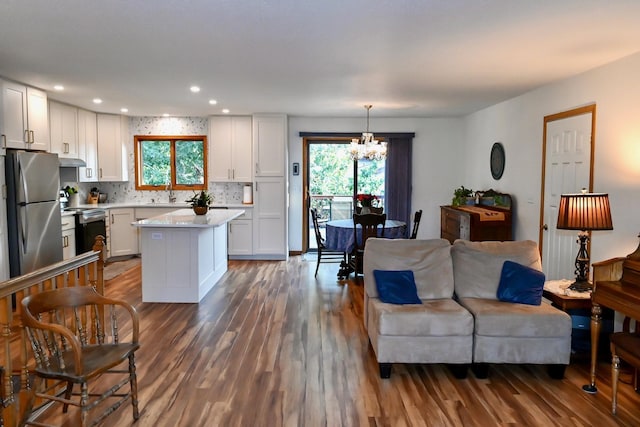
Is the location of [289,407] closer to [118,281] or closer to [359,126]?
[118,281]

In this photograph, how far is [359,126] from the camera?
8.05m

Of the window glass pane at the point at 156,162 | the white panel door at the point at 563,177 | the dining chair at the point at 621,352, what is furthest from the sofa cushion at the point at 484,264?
the window glass pane at the point at 156,162

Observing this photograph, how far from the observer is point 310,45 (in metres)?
3.60

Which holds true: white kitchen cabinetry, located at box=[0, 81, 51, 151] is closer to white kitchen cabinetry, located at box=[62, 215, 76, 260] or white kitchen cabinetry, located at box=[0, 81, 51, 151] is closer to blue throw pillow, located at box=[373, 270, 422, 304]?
white kitchen cabinetry, located at box=[62, 215, 76, 260]

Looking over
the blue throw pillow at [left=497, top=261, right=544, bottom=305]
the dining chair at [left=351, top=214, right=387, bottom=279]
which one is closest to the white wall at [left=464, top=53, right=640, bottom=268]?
the blue throw pillow at [left=497, top=261, right=544, bottom=305]

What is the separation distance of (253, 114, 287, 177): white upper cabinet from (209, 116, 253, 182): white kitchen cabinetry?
20 cm

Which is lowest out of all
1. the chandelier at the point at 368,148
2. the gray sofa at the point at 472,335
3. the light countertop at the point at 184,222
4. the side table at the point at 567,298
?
the gray sofa at the point at 472,335

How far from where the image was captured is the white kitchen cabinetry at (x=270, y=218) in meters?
7.74

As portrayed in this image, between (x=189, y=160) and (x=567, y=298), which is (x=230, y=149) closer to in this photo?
(x=189, y=160)

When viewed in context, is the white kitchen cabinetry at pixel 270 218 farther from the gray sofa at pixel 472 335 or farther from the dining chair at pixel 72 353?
the dining chair at pixel 72 353

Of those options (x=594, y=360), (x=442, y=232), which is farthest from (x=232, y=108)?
(x=594, y=360)

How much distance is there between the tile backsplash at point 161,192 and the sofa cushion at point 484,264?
5168 mm

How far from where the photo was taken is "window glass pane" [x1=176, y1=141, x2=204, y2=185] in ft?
27.0

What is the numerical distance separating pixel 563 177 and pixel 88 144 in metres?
6.80
